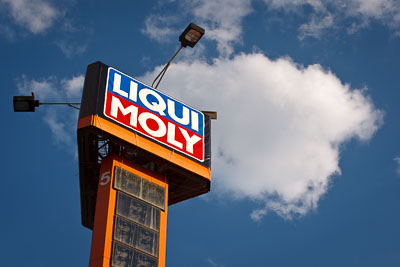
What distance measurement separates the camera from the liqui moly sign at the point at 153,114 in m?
35.7

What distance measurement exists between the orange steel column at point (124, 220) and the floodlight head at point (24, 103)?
568 cm

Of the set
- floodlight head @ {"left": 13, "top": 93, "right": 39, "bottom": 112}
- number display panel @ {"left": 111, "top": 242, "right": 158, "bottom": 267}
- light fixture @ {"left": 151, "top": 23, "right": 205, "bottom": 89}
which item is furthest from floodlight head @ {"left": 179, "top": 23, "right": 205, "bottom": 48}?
number display panel @ {"left": 111, "top": 242, "right": 158, "bottom": 267}

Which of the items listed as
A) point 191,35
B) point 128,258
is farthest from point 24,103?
point 128,258

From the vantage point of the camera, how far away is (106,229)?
103ft

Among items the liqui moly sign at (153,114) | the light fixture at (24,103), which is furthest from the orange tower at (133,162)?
the light fixture at (24,103)

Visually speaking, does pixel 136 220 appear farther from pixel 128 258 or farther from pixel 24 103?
pixel 24 103

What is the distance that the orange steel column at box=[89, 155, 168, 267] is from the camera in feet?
101

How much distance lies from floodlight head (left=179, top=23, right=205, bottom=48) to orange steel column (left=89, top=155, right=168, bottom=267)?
27.5 ft

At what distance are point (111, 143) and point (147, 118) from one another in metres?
2.98

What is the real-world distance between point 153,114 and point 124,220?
7.67m

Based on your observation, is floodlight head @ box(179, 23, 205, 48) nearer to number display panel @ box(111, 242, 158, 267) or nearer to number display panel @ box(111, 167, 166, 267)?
number display panel @ box(111, 167, 166, 267)

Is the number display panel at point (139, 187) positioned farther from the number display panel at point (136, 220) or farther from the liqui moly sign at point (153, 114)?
the liqui moly sign at point (153, 114)

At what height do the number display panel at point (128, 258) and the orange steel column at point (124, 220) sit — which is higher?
the orange steel column at point (124, 220)

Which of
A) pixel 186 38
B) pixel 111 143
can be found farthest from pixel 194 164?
pixel 186 38
